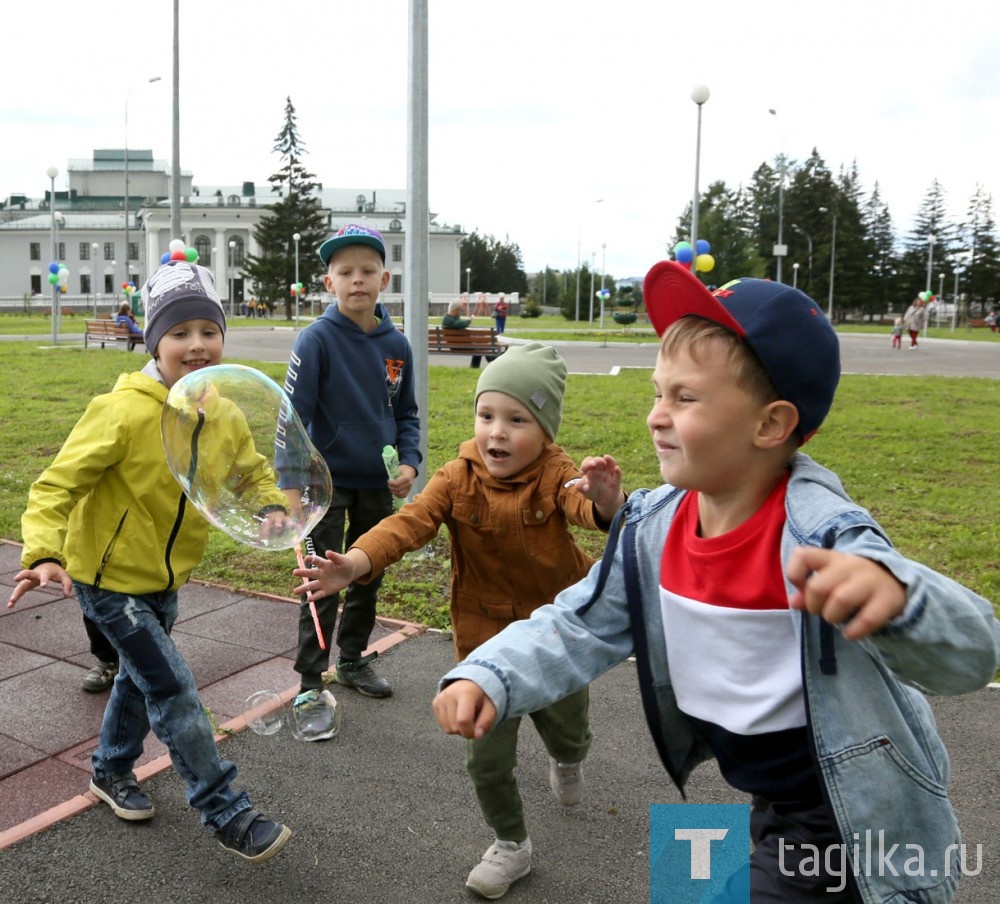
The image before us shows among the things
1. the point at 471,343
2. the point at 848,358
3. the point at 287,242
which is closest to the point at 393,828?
the point at 471,343

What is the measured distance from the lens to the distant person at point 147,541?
313 centimetres

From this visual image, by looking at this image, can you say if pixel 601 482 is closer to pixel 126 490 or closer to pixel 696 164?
pixel 126 490

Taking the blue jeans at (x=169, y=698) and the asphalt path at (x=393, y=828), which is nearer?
the asphalt path at (x=393, y=828)

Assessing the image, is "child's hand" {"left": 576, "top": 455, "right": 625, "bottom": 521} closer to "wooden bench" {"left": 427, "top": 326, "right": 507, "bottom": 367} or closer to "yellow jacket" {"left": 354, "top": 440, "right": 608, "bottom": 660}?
"yellow jacket" {"left": 354, "top": 440, "right": 608, "bottom": 660}

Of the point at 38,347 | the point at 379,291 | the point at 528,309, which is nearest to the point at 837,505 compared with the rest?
the point at 379,291

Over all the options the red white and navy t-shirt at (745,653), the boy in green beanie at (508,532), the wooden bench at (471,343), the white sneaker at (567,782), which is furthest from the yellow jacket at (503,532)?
the wooden bench at (471,343)

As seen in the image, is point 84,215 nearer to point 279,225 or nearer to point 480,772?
point 279,225

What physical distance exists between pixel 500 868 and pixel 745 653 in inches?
58.6

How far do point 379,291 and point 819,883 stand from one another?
3.25 meters

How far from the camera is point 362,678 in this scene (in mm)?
4551

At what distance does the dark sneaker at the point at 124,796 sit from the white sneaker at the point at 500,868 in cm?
117

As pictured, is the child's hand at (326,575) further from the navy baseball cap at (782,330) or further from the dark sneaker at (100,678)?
the dark sneaker at (100,678)

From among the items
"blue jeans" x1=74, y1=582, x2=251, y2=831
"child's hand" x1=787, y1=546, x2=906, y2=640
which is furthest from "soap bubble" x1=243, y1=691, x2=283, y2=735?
"child's hand" x1=787, y1=546, x2=906, y2=640

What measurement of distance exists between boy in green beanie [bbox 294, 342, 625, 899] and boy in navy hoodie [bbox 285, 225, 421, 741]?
40.5 inches
